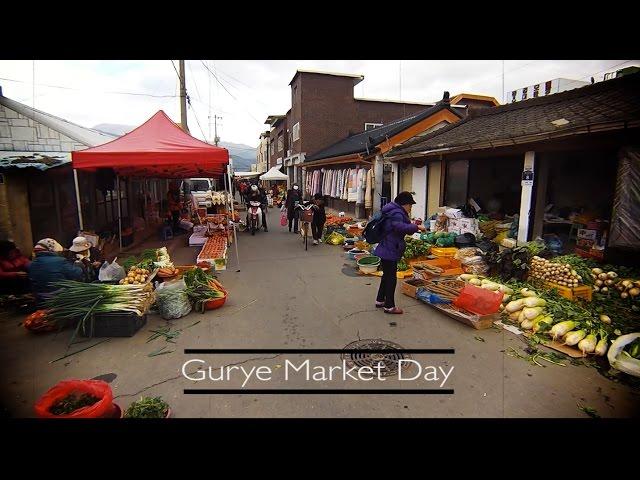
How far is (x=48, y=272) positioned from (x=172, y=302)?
189 centimetres

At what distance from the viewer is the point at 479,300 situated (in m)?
5.24

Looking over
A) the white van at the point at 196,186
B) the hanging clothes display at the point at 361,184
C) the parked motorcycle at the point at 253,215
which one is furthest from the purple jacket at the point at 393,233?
the white van at the point at 196,186

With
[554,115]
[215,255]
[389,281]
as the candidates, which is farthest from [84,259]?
[554,115]

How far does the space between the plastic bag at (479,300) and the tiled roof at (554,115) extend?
11.5 ft

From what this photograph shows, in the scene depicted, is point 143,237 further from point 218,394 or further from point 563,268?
point 563,268

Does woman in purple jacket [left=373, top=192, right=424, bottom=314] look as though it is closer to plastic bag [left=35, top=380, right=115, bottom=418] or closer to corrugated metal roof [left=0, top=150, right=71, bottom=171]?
plastic bag [left=35, top=380, right=115, bottom=418]

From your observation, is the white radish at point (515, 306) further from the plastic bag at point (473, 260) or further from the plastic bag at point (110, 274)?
the plastic bag at point (110, 274)

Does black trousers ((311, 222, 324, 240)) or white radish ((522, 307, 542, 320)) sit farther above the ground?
black trousers ((311, 222, 324, 240))

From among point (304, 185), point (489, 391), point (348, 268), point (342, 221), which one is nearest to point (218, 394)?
point (489, 391)

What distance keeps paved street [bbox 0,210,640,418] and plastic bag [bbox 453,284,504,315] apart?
0.32 meters

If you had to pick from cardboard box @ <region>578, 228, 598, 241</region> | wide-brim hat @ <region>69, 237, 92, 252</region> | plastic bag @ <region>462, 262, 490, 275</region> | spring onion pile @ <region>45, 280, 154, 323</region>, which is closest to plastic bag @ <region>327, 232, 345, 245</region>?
plastic bag @ <region>462, 262, 490, 275</region>

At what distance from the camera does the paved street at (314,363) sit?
3344 millimetres

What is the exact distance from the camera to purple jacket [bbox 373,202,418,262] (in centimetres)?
536

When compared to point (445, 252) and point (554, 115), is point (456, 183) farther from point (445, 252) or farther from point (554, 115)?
point (445, 252)
